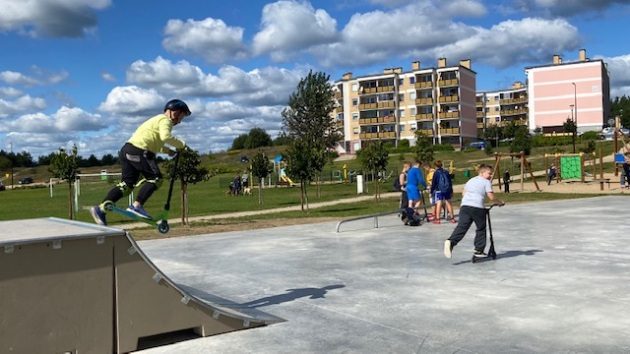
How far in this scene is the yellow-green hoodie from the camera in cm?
648

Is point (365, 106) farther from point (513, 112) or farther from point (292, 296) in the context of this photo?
point (292, 296)

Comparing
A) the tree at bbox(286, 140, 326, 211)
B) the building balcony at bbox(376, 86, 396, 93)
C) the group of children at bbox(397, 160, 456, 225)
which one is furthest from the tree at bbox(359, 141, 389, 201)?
the building balcony at bbox(376, 86, 396, 93)

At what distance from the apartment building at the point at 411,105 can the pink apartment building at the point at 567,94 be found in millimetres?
10612

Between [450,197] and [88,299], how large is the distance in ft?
40.5

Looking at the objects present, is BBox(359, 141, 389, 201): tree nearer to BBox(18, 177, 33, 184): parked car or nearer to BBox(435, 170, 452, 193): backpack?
BBox(435, 170, 452, 193): backpack

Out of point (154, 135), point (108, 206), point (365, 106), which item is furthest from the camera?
point (365, 106)

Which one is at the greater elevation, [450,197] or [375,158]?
[375,158]

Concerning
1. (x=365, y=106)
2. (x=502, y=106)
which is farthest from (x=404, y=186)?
(x=502, y=106)

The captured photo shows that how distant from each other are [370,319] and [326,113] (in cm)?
6883

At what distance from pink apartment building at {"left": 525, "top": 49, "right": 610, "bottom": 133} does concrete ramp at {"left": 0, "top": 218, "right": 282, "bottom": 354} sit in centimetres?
9925

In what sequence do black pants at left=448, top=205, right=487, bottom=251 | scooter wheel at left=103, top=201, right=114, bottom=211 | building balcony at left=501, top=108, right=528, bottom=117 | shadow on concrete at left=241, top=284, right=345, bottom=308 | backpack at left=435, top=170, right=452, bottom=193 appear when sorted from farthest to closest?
building balcony at left=501, top=108, right=528, bottom=117
backpack at left=435, top=170, right=452, bottom=193
black pants at left=448, top=205, right=487, bottom=251
shadow on concrete at left=241, top=284, right=345, bottom=308
scooter wheel at left=103, top=201, right=114, bottom=211

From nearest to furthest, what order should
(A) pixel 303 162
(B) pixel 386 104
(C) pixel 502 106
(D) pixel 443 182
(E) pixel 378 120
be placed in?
(D) pixel 443 182
(A) pixel 303 162
(B) pixel 386 104
(E) pixel 378 120
(C) pixel 502 106

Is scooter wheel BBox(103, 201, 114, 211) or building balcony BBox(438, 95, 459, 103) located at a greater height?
building balcony BBox(438, 95, 459, 103)

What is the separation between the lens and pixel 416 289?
752cm
